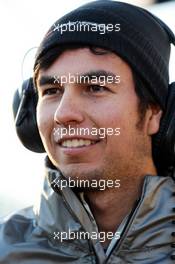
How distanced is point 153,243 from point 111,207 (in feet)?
1.01

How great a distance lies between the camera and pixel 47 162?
164 inches

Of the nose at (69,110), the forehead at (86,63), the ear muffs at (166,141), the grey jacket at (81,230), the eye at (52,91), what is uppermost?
the forehead at (86,63)

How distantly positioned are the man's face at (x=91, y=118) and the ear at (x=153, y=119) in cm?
3

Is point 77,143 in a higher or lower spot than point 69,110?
lower

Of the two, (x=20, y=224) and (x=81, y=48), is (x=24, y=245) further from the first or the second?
(x=81, y=48)

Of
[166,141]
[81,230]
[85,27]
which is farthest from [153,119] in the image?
[81,230]

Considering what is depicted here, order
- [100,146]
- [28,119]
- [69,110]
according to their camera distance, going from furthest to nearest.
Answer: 1. [28,119]
2. [100,146]
3. [69,110]

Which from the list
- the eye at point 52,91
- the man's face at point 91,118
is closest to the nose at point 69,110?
the man's face at point 91,118

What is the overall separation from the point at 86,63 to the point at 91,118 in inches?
10.1

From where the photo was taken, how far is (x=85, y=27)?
4.14 metres

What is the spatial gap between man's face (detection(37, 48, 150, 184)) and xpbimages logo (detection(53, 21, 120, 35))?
0.11m

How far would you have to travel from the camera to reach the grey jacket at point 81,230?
3865 millimetres

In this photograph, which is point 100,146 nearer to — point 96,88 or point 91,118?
point 91,118

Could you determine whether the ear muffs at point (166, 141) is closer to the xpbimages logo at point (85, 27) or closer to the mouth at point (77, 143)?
the mouth at point (77, 143)
